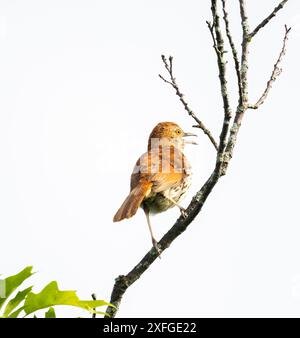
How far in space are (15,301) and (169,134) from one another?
21.3 feet

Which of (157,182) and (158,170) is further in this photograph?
(158,170)

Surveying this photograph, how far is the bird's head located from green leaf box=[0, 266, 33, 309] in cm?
617

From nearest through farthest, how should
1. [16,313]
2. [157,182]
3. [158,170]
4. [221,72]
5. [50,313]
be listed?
[16,313] → [50,313] → [221,72] → [157,182] → [158,170]

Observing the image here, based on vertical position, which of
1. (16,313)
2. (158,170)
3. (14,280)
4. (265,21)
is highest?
(265,21)

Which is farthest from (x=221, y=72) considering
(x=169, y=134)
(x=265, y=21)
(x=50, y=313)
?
(x=169, y=134)

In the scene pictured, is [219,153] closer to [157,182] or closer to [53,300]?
[53,300]

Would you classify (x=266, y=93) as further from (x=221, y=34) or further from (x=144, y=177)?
(x=144, y=177)

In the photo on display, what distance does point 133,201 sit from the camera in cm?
676

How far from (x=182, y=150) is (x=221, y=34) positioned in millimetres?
4737

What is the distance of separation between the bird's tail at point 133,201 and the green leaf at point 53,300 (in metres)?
3.10

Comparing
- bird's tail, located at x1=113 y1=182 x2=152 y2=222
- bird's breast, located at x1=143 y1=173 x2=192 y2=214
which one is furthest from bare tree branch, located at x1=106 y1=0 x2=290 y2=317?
bird's breast, located at x1=143 y1=173 x2=192 y2=214

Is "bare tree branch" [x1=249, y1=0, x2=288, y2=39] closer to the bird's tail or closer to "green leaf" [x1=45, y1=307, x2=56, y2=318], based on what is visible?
the bird's tail

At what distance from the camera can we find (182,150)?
950cm
